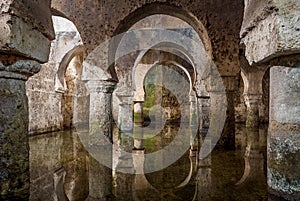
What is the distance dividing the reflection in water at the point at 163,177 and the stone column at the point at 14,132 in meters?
0.26

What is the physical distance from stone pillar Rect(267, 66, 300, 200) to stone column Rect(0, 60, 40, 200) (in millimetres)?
2276

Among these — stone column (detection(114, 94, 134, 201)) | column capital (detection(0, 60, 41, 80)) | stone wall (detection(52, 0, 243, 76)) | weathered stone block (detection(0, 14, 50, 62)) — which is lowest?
stone column (detection(114, 94, 134, 201))

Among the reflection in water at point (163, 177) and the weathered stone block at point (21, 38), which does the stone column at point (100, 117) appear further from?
the weathered stone block at point (21, 38)

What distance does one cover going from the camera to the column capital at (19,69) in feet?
7.89

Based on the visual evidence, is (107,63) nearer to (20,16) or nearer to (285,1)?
(20,16)

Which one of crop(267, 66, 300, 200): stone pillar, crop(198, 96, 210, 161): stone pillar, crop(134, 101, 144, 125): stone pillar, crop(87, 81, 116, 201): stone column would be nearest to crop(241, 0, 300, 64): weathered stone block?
crop(267, 66, 300, 200): stone pillar

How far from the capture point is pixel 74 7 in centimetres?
566

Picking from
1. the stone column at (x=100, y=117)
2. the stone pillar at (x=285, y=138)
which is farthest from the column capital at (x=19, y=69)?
the stone column at (x=100, y=117)

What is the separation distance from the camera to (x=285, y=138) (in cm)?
236

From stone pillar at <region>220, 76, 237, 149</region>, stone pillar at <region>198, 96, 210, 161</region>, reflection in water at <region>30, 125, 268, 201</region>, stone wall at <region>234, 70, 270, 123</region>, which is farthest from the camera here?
stone wall at <region>234, 70, 270, 123</region>

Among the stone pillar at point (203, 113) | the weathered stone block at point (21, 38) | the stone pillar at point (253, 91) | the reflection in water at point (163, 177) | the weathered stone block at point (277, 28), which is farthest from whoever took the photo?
the stone pillar at point (253, 91)

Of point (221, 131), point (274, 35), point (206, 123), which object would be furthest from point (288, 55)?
point (206, 123)

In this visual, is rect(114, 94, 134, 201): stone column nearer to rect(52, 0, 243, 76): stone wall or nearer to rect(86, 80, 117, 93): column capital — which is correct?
rect(86, 80, 117, 93): column capital

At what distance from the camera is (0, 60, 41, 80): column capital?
240cm
